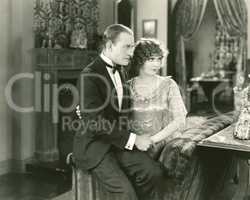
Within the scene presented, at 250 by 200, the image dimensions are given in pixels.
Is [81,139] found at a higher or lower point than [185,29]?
lower

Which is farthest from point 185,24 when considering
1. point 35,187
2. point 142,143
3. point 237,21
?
point 142,143

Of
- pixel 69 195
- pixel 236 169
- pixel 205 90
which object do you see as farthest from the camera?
pixel 205 90

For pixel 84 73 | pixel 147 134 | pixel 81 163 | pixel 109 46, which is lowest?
pixel 81 163

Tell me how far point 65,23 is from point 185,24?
372 cm

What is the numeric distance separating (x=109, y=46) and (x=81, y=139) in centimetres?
57

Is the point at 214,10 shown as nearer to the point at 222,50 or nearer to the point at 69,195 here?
the point at 222,50

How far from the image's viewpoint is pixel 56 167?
4.45 metres

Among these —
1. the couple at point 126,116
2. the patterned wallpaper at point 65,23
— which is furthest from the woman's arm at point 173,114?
the patterned wallpaper at point 65,23

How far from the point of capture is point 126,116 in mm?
2375

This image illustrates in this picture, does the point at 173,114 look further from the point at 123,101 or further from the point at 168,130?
the point at 123,101

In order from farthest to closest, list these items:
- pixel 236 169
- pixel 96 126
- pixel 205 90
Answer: pixel 205 90
pixel 236 169
pixel 96 126

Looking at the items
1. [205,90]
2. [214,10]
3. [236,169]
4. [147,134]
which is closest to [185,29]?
[214,10]

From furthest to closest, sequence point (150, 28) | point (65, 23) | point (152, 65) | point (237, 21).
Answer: point (150, 28) < point (237, 21) < point (65, 23) < point (152, 65)

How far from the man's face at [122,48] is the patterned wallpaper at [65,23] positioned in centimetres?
252
